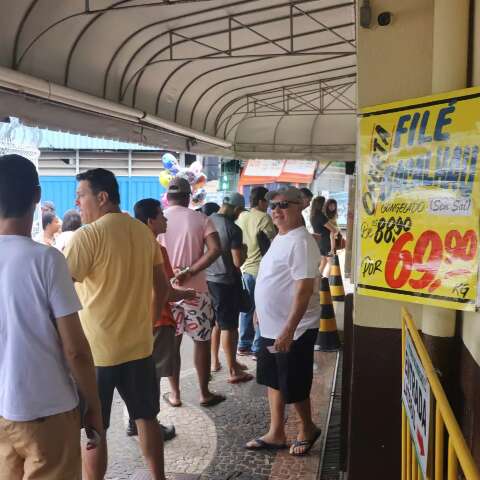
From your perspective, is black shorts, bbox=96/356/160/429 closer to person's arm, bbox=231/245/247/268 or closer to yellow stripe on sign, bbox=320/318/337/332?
person's arm, bbox=231/245/247/268

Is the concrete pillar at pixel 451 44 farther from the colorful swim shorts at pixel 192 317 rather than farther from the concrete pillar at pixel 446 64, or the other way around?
the colorful swim shorts at pixel 192 317

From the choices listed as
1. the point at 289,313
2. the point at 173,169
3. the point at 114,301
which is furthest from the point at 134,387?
the point at 173,169

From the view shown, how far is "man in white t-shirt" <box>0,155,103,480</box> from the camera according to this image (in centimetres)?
202

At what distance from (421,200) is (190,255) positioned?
242 cm

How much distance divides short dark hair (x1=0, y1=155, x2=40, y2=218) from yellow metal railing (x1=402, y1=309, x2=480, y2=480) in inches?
62.3

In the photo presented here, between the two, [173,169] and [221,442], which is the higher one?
[173,169]

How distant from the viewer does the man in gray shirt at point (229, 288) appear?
5.17 meters

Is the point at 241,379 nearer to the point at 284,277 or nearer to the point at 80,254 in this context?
the point at 284,277

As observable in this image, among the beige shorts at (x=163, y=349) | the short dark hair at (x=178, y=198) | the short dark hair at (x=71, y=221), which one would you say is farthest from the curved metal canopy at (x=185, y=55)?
the beige shorts at (x=163, y=349)

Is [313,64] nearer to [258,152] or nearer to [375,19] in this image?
[258,152]

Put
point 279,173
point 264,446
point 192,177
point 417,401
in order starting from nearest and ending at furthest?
point 417,401 → point 264,446 → point 192,177 → point 279,173

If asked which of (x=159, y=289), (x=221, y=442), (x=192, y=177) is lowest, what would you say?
(x=221, y=442)

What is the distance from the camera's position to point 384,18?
255cm

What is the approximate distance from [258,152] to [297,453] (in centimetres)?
898
